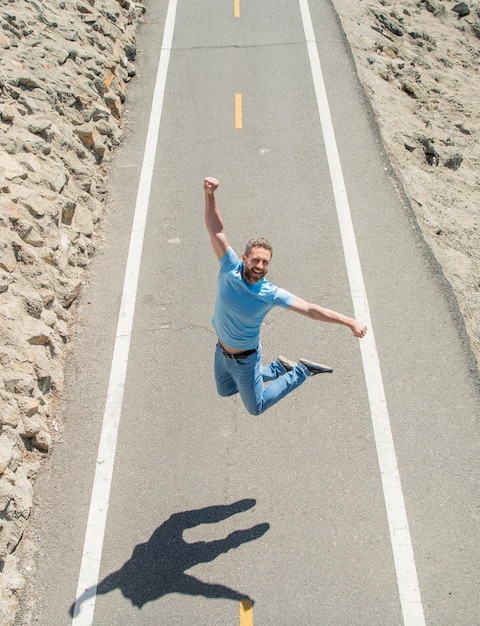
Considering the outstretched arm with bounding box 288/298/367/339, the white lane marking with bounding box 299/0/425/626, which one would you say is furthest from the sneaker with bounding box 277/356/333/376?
the outstretched arm with bounding box 288/298/367/339

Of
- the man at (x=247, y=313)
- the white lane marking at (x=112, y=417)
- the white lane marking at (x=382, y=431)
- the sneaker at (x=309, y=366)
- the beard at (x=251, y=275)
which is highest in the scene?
the beard at (x=251, y=275)

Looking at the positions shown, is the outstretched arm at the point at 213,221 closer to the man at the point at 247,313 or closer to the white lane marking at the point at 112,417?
the man at the point at 247,313

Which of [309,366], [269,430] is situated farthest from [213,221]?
[269,430]

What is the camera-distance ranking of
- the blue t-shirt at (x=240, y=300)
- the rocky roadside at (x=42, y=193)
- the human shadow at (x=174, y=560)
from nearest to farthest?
1. the blue t-shirt at (x=240, y=300)
2. the human shadow at (x=174, y=560)
3. the rocky roadside at (x=42, y=193)

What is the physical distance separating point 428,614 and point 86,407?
3944 mm

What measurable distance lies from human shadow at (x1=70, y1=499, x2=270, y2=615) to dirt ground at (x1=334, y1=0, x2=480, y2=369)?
3.46m

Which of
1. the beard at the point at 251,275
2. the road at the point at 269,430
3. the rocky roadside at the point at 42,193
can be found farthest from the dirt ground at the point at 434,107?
the rocky roadside at the point at 42,193

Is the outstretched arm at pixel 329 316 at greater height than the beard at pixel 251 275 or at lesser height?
lesser

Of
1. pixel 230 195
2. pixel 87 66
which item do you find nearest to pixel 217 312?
pixel 230 195

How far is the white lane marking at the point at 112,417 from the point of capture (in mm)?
5812

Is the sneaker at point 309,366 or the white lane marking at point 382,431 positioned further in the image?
the sneaker at point 309,366

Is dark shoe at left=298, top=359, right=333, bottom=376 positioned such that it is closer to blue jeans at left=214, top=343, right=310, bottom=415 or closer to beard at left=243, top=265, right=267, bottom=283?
blue jeans at left=214, top=343, right=310, bottom=415

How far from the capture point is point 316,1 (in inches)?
634

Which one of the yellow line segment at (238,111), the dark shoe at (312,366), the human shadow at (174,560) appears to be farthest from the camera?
the yellow line segment at (238,111)
